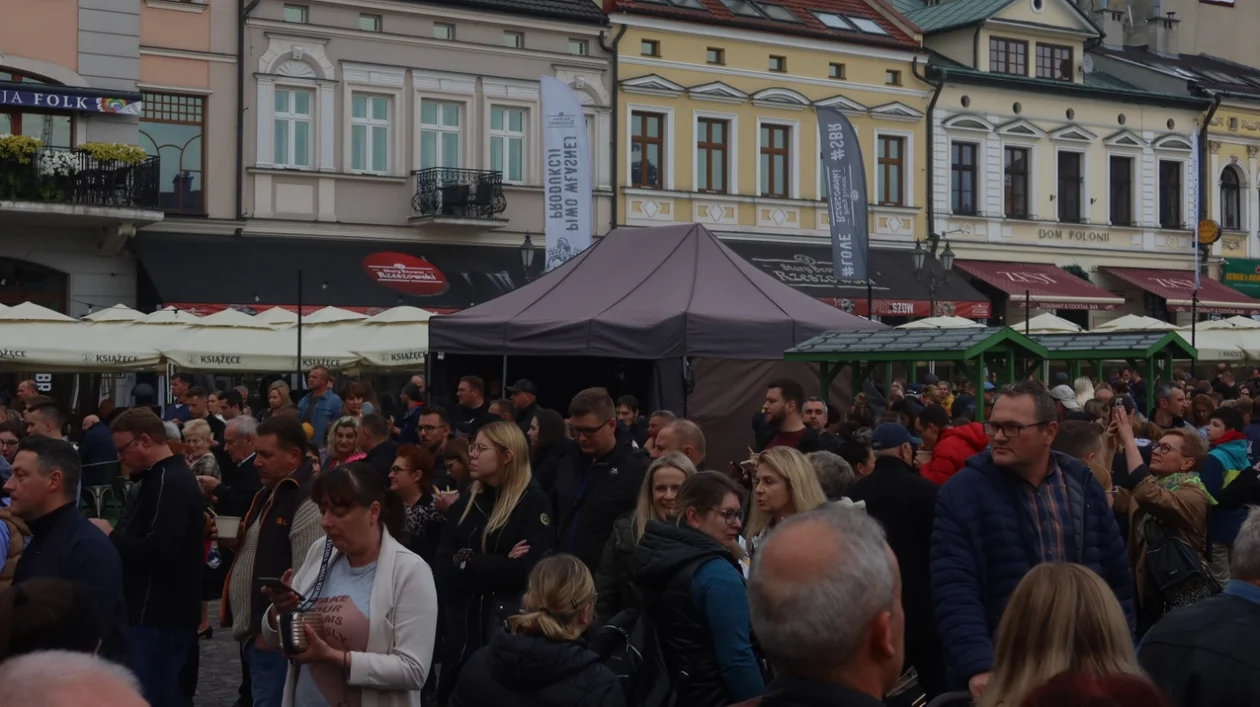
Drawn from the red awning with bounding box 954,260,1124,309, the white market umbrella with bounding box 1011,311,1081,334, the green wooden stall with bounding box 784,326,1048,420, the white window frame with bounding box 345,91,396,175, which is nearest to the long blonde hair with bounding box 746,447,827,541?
the green wooden stall with bounding box 784,326,1048,420

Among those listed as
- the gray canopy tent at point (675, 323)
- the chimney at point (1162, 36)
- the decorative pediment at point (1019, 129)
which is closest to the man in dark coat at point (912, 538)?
the gray canopy tent at point (675, 323)

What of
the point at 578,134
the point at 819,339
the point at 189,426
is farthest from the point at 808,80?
the point at 189,426

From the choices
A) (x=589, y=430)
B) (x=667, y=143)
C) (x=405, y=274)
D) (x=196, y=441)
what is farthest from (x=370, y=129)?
(x=589, y=430)

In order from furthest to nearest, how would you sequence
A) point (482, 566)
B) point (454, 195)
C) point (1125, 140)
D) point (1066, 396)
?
1. point (1125, 140)
2. point (454, 195)
3. point (1066, 396)
4. point (482, 566)

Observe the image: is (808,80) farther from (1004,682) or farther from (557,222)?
(1004,682)

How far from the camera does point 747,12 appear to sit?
3509 centimetres

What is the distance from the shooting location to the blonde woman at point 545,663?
502cm

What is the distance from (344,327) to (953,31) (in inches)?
862

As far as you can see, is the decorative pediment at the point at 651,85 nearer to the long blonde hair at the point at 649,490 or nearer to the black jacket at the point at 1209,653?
the long blonde hair at the point at 649,490

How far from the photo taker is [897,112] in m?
36.4

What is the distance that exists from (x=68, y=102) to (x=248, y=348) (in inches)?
378

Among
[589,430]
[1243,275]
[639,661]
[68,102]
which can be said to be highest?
[68,102]

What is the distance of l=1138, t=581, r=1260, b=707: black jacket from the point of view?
13.5ft

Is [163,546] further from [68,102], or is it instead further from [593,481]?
[68,102]
